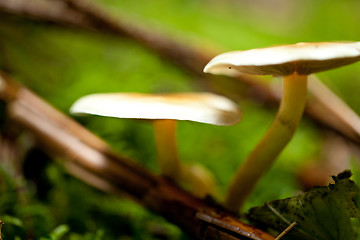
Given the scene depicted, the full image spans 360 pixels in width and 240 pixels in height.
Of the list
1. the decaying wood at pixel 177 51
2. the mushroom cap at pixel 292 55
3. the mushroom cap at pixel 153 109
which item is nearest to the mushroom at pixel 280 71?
the mushroom cap at pixel 292 55

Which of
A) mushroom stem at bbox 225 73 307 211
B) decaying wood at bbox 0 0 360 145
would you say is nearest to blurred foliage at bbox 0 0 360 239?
decaying wood at bbox 0 0 360 145

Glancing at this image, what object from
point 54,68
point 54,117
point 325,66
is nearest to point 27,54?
point 54,68

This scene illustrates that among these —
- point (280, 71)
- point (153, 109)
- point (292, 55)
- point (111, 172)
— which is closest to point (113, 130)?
point (111, 172)

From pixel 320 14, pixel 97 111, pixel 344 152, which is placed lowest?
pixel 97 111

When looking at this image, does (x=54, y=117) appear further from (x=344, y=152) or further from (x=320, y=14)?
(x=320, y=14)

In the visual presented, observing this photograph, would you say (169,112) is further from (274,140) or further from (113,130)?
(113,130)

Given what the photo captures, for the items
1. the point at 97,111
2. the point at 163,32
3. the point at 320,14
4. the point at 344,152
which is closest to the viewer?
the point at 97,111

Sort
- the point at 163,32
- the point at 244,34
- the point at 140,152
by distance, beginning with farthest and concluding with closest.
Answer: the point at 244,34 → the point at 163,32 → the point at 140,152
